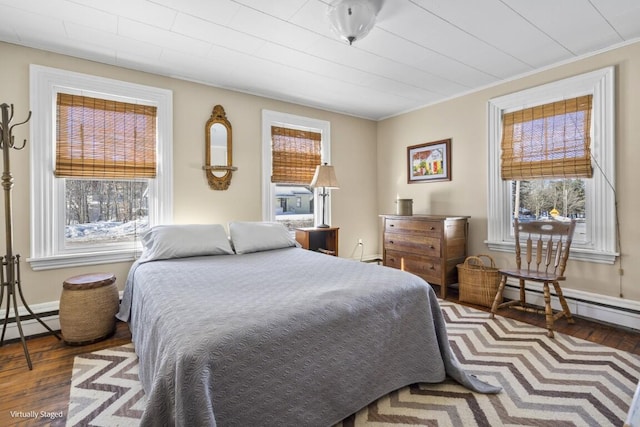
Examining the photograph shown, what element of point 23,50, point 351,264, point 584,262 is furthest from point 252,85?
point 584,262

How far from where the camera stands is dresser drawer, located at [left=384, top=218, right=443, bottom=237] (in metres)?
3.51

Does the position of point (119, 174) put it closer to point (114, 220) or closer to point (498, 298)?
point (114, 220)

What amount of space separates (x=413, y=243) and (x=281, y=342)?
9.03 ft

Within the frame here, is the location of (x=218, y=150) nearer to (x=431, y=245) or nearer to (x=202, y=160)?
→ (x=202, y=160)

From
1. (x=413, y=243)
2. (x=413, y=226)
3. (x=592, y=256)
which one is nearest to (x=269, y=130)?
(x=413, y=226)

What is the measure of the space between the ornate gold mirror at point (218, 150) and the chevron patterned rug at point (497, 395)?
178cm

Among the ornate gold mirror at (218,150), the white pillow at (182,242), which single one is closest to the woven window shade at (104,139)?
the ornate gold mirror at (218,150)

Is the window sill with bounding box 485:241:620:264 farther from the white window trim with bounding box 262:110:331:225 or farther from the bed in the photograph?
the white window trim with bounding box 262:110:331:225

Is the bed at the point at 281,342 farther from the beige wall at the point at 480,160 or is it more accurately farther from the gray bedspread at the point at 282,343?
the beige wall at the point at 480,160

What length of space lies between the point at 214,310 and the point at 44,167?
233 cm

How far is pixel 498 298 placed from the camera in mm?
2891

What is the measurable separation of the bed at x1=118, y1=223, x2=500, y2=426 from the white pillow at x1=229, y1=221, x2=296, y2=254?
641 mm

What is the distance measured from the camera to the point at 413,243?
12.4 feet

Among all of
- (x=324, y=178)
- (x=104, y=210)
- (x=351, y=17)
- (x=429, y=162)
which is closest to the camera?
(x=351, y=17)
